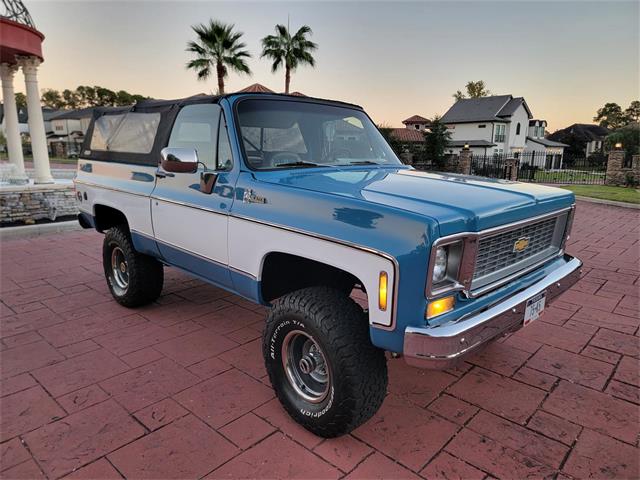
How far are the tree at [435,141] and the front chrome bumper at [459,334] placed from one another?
1098 inches

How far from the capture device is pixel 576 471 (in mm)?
2203

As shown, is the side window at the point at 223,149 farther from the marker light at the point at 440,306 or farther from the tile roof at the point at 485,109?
the tile roof at the point at 485,109

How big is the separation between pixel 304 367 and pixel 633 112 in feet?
277

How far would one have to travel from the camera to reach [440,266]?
2051mm

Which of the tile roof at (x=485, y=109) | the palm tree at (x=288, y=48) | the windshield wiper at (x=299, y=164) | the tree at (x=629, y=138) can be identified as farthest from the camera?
the tile roof at (x=485, y=109)

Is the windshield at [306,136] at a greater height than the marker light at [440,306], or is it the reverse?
the windshield at [306,136]

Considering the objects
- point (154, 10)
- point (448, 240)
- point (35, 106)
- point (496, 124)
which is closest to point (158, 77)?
point (154, 10)

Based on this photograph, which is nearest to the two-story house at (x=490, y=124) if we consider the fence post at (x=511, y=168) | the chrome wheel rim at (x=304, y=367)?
the fence post at (x=511, y=168)

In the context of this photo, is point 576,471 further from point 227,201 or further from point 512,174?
point 512,174

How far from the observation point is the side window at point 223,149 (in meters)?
2.97

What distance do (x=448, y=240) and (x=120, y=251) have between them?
370cm

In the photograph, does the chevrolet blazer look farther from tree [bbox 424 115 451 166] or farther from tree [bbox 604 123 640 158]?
tree [bbox 604 123 640 158]

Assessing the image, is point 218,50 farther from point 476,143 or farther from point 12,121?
point 476,143

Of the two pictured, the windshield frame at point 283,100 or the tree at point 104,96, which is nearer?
the windshield frame at point 283,100
